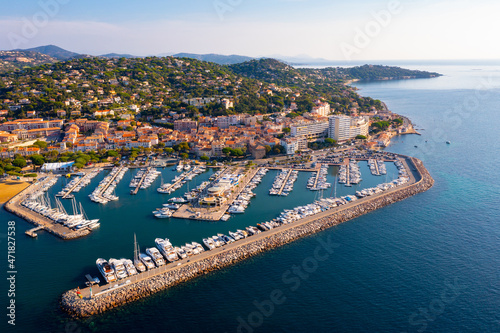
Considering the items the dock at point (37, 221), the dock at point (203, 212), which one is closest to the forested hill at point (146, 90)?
the dock at point (37, 221)

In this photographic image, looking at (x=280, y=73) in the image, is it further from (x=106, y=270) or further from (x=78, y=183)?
(x=106, y=270)

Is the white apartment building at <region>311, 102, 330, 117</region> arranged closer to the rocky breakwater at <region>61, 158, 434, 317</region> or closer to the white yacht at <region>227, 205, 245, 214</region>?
the rocky breakwater at <region>61, 158, 434, 317</region>

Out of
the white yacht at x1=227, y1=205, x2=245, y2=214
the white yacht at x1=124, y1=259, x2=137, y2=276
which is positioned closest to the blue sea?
the white yacht at x1=227, y1=205, x2=245, y2=214

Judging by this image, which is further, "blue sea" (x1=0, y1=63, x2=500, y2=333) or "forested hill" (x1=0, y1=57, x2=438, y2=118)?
"forested hill" (x1=0, y1=57, x2=438, y2=118)

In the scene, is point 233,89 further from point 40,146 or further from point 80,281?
point 80,281

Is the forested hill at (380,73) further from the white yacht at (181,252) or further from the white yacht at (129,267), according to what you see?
the white yacht at (129,267)

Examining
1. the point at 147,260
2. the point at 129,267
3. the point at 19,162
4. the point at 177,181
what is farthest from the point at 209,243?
the point at 19,162
